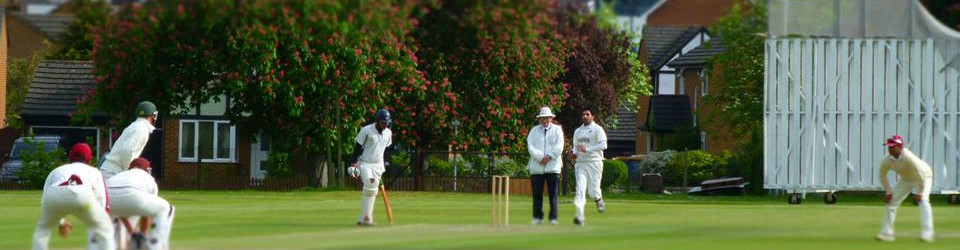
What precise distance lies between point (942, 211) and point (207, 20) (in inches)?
490

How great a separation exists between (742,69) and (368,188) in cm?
2937

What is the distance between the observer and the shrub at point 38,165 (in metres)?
44.0

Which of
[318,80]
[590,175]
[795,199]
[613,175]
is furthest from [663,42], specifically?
[590,175]

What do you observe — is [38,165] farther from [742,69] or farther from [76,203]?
[76,203]

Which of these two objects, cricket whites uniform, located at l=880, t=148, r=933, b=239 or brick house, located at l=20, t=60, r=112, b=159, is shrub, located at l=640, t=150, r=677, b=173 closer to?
brick house, located at l=20, t=60, r=112, b=159

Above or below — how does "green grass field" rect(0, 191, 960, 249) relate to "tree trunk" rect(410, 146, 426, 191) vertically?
below

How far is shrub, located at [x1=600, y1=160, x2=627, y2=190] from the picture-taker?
4678 centimetres

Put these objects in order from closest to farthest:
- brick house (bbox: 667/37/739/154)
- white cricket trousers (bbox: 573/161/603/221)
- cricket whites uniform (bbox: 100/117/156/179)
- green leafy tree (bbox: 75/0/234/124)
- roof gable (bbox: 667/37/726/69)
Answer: cricket whites uniform (bbox: 100/117/156/179) → white cricket trousers (bbox: 573/161/603/221) → green leafy tree (bbox: 75/0/234/124) → brick house (bbox: 667/37/739/154) → roof gable (bbox: 667/37/726/69)

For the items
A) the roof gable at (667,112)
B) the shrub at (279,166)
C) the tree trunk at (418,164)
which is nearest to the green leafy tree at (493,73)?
the tree trunk at (418,164)

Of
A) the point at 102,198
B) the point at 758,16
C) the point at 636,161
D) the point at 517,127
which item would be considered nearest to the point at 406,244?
the point at 102,198

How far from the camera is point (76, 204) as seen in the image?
50.6 ft

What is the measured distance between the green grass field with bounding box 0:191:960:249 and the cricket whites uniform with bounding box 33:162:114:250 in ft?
7.92

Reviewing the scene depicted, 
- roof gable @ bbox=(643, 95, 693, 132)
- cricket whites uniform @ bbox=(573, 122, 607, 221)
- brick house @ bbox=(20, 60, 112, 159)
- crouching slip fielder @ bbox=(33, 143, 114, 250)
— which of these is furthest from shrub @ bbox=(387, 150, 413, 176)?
crouching slip fielder @ bbox=(33, 143, 114, 250)

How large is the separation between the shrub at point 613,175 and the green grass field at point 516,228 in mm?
15154
